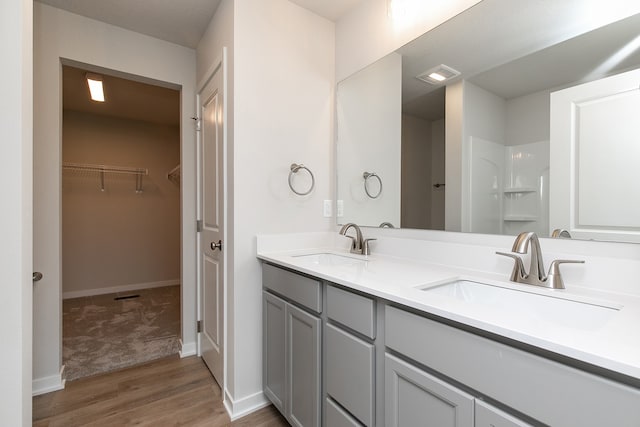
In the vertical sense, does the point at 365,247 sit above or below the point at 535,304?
above

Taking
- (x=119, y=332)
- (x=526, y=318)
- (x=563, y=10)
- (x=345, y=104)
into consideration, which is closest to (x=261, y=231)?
(x=345, y=104)

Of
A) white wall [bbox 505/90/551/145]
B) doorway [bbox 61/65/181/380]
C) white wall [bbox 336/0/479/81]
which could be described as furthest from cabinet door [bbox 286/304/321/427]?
doorway [bbox 61/65/181/380]

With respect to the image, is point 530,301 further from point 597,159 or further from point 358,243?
point 358,243

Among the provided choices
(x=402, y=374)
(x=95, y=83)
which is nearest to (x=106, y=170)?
(x=95, y=83)

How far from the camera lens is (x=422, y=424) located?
0.86 meters

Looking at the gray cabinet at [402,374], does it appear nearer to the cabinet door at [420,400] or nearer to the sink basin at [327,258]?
the cabinet door at [420,400]

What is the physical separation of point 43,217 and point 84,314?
1.87 meters

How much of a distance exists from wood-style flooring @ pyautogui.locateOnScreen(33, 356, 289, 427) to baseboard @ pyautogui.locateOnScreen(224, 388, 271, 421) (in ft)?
0.09

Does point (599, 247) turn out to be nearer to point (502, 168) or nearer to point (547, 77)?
point (502, 168)

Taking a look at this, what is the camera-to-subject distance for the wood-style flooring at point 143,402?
1.63m

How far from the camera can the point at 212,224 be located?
81.7 inches

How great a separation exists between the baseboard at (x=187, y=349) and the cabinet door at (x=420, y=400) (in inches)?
77.2

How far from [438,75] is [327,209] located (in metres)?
1.03

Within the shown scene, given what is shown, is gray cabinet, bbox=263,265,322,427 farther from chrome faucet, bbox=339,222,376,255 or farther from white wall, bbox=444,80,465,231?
white wall, bbox=444,80,465,231
